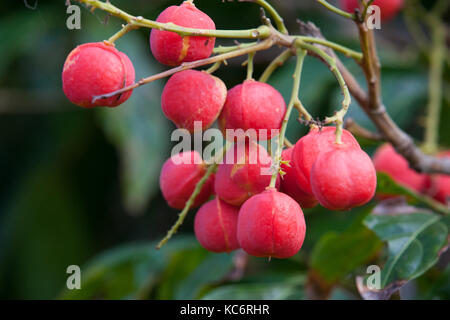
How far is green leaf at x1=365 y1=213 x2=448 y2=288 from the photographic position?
78 centimetres

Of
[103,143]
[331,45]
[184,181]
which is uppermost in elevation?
[103,143]

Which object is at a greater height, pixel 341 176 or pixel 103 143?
pixel 103 143

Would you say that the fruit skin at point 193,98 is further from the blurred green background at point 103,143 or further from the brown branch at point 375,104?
the blurred green background at point 103,143

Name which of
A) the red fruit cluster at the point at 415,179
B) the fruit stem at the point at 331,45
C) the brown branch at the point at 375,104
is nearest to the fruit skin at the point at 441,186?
the red fruit cluster at the point at 415,179

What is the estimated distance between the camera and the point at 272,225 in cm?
55

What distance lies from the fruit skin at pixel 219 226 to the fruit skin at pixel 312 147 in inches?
4.1

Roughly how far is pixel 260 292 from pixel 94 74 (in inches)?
24.1

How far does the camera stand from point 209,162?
70 centimetres

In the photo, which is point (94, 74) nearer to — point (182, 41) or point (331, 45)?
point (182, 41)

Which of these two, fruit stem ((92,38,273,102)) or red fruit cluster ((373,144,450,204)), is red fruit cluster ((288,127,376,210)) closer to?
fruit stem ((92,38,273,102))

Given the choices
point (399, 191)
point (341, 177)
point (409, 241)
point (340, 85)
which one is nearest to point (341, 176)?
point (341, 177)

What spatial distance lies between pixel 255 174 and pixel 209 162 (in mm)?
106

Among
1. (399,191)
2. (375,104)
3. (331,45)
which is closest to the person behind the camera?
(331,45)
